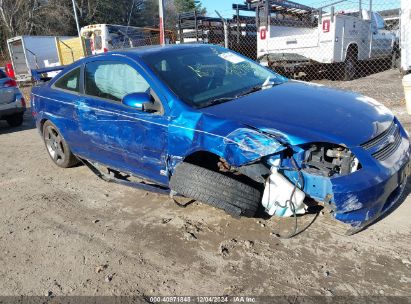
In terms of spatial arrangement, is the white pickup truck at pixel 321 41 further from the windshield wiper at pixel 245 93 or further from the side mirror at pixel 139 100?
the side mirror at pixel 139 100

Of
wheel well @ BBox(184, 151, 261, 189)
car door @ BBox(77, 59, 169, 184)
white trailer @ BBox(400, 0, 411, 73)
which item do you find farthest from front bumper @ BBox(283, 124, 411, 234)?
white trailer @ BBox(400, 0, 411, 73)

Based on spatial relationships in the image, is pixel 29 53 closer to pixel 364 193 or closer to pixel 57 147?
pixel 57 147

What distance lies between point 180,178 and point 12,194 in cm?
273

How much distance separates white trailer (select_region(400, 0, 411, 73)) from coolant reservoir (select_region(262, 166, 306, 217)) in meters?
6.57

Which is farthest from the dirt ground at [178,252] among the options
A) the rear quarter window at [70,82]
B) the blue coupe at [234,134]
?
the rear quarter window at [70,82]

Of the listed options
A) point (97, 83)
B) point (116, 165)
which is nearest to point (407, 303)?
point (116, 165)

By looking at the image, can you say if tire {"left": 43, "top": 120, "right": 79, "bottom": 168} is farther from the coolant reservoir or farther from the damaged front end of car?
the coolant reservoir

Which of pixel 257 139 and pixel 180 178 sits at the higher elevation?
pixel 257 139

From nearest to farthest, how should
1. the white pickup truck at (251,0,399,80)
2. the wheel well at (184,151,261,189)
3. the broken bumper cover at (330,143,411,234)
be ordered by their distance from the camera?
the broken bumper cover at (330,143,411,234), the wheel well at (184,151,261,189), the white pickup truck at (251,0,399,80)

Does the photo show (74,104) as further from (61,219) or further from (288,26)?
(288,26)

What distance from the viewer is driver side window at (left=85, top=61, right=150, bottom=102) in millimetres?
3839

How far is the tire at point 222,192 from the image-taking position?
3096mm

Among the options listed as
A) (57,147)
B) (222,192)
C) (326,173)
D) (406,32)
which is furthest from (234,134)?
(406,32)

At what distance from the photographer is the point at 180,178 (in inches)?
129
